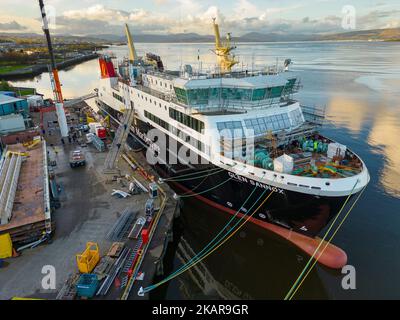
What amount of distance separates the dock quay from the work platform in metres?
0.22

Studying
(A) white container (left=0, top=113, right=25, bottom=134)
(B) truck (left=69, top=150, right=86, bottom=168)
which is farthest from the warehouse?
(B) truck (left=69, top=150, right=86, bottom=168)

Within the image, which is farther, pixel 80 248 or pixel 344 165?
pixel 344 165

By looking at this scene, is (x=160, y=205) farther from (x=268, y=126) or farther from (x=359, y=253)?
(x=359, y=253)

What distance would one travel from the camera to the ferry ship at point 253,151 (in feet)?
53.8

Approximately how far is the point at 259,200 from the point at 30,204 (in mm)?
15854

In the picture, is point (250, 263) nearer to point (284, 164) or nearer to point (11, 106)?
point (284, 164)

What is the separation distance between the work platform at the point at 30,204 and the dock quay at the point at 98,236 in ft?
0.73

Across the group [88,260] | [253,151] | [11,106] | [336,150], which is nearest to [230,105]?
[253,151]

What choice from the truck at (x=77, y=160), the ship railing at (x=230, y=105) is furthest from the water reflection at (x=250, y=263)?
the truck at (x=77, y=160)

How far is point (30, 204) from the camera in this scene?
64.1 feet

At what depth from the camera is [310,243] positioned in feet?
59.1
